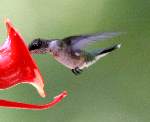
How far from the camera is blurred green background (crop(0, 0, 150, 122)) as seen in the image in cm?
250

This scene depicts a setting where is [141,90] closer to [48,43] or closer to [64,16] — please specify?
[64,16]

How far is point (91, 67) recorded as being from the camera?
2.56 m

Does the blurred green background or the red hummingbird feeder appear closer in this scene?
the red hummingbird feeder

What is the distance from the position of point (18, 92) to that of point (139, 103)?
671 mm

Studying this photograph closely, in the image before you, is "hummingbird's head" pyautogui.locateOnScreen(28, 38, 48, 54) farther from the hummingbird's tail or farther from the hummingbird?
the hummingbird's tail

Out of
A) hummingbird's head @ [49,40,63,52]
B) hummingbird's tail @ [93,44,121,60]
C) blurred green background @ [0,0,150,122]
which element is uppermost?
hummingbird's head @ [49,40,63,52]

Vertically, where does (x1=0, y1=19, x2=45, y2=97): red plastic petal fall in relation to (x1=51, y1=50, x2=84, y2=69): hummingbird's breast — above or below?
above

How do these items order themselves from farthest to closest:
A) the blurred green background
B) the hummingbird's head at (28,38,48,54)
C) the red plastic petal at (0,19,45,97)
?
the blurred green background, the hummingbird's head at (28,38,48,54), the red plastic petal at (0,19,45,97)

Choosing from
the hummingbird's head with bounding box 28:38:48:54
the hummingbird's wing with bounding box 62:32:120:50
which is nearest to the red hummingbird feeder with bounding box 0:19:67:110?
the hummingbird's head with bounding box 28:38:48:54

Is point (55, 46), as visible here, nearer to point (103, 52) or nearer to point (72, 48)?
point (72, 48)

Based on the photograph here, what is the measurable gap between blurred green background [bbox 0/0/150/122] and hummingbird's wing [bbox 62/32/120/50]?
2.64ft

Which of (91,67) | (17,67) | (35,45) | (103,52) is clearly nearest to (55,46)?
(35,45)

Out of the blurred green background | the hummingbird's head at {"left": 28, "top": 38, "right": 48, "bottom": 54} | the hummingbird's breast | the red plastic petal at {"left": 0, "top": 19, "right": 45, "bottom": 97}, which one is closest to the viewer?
the red plastic petal at {"left": 0, "top": 19, "right": 45, "bottom": 97}

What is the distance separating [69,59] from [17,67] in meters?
0.55
